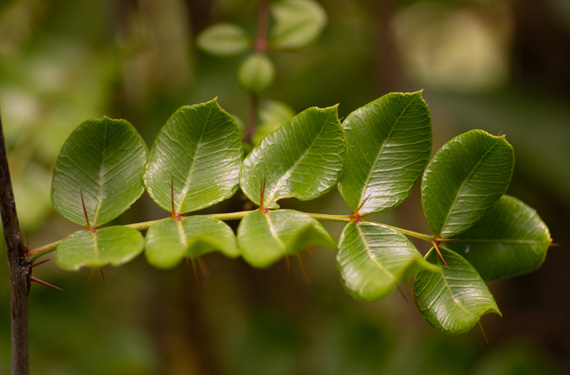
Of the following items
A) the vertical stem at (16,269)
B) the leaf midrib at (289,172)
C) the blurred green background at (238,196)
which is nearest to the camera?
the vertical stem at (16,269)

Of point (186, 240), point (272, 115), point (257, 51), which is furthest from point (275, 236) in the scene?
point (257, 51)

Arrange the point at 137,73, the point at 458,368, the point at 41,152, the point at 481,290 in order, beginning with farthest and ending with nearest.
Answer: the point at 137,73
the point at 458,368
the point at 41,152
the point at 481,290

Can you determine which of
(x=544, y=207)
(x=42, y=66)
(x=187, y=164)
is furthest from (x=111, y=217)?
(x=544, y=207)

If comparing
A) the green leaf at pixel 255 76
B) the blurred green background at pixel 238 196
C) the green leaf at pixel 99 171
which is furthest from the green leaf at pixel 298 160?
the blurred green background at pixel 238 196

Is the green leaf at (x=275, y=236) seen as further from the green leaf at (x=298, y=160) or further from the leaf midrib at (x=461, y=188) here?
the leaf midrib at (x=461, y=188)

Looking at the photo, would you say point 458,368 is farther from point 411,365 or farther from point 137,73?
point 137,73
